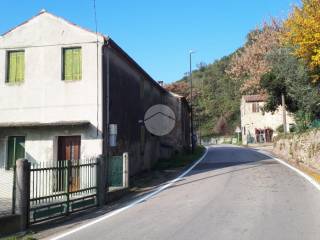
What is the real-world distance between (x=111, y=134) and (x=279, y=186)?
22.2 feet

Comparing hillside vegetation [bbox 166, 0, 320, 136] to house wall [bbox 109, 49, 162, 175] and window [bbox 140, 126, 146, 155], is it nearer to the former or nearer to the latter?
house wall [bbox 109, 49, 162, 175]

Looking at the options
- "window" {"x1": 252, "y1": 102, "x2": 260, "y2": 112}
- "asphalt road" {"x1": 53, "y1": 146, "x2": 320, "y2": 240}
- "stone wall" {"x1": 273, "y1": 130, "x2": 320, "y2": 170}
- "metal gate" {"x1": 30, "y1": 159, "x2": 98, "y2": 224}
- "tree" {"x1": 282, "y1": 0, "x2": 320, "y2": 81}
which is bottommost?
"asphalt road" {"x1": 53, "y1": 146, "x2": 320, "y2": 240}

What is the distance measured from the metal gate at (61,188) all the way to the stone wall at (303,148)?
12022mm

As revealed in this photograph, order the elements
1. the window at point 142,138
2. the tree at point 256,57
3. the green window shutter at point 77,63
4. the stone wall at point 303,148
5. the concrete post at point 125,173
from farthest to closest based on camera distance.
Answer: the tree at point 256,57 < the window at point 142,138 < the stone wall at point 303,148 < the green window shutter at point 77,63 < the concrete post at point 125,173

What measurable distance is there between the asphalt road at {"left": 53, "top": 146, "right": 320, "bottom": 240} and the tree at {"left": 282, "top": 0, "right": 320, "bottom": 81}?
7094 mm

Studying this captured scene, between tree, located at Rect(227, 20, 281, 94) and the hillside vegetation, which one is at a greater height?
tree, located at Rect(227, 20, 281, 94)

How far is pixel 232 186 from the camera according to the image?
16078 mm

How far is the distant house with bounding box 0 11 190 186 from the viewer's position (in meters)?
18.9

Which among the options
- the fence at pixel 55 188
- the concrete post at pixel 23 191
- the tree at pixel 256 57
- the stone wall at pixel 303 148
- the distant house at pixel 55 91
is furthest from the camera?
the tree at pixel 256 57

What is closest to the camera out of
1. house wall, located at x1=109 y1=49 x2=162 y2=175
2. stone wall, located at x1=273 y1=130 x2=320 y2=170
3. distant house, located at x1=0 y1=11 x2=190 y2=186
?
distant house, located at x1=0 y1=11 x2=190 y2=186

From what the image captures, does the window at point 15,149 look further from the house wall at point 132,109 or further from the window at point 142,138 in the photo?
the window at point 142,138

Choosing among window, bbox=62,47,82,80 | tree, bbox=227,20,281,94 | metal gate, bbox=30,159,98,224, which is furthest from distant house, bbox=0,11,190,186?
tree, bbox=227,20,281,94

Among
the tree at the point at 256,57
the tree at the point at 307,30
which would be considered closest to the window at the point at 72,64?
the tree at the point at 307,30

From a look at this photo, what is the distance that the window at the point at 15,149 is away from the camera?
1958 cm
